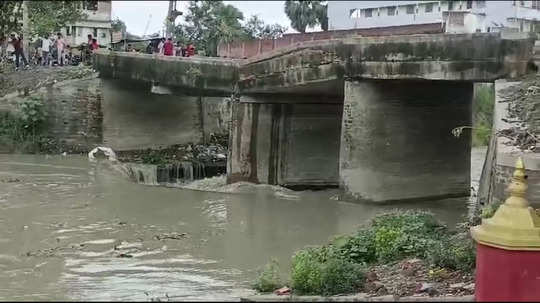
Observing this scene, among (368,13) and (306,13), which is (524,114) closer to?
(368,13)

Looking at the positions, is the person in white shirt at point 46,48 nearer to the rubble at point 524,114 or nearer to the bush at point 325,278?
the rubble at point 524,114

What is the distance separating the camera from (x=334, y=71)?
1756cm

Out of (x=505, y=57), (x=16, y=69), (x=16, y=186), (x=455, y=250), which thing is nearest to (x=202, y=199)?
(x=16, y=186)

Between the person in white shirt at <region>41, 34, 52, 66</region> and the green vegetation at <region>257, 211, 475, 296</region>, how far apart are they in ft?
69.8

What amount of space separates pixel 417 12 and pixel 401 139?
37.0m

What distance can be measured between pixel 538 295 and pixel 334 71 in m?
12.9

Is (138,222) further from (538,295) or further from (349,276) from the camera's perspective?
(538,295)

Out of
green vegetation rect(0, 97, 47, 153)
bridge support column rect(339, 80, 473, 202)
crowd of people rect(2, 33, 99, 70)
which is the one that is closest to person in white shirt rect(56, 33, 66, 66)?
crowd of people rect(2, 33, 99, 70)

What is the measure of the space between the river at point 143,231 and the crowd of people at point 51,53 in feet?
20.7

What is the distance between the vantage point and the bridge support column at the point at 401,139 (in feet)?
56.6

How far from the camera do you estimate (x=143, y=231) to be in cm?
1384

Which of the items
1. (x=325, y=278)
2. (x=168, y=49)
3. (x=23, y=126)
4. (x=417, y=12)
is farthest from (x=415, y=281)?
(x=417, y=12)

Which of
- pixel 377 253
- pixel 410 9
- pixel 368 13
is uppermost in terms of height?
pixel 410 9

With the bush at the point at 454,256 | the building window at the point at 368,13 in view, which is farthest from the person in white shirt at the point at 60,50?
the building window at the point at 368,13
